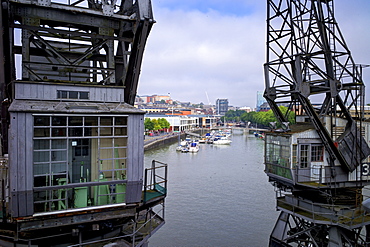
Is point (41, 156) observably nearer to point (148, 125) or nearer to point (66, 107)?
point (66, 107)

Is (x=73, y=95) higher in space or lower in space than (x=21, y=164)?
higher

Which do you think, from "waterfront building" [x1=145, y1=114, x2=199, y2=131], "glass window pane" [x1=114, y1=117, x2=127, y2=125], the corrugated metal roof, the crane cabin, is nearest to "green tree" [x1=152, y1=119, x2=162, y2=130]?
"waterfront building" [x1=145, y1=114, x2=199, y2=131]

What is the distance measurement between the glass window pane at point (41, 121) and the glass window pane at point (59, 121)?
0.36 ft

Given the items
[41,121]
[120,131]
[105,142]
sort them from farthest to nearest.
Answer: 1. [105,142]
2. [120,131]
3. [41,121]

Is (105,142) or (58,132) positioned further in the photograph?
(105,142)

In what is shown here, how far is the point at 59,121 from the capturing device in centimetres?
690

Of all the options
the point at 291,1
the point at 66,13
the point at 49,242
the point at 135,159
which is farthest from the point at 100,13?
the point at 291,1

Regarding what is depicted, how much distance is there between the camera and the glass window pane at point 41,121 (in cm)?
670

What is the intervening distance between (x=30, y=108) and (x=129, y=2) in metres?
4.64

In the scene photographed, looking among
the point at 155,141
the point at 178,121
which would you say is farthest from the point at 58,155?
the point at 178,121

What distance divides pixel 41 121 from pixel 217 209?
652 inches

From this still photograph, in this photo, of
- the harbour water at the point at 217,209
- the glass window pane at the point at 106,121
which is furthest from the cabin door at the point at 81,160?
the harbour water at the point at 217,209

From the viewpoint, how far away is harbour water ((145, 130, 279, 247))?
56.1ft

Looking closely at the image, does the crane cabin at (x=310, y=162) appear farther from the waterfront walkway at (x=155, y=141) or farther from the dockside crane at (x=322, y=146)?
the waterfront walkway at (x=155, y=141)
